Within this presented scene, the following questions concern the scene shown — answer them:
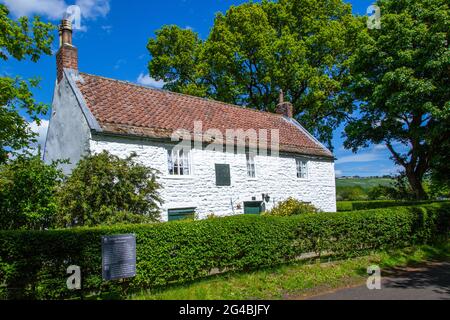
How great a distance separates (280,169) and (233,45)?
13932 mm

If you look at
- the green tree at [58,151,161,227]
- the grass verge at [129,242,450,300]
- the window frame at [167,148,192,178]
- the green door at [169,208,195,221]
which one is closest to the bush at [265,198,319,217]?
the green door at [169,208,195,221]

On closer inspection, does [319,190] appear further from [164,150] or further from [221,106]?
[164,150]

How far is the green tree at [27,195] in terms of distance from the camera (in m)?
10.7

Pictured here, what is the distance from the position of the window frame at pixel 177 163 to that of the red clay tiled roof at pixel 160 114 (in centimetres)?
88

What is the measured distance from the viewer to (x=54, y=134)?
15.7m

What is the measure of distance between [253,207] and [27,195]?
1045cm

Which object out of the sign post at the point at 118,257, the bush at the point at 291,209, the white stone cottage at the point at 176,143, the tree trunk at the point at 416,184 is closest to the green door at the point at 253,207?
the white stone cottage at the point at 176,143

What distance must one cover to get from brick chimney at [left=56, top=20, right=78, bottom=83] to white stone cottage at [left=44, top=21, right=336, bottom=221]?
0.14 feet

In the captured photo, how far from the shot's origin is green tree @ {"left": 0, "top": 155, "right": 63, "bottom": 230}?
10664mm

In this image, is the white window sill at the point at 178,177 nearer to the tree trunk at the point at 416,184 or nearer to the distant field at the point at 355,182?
the tree trunk at the point at 416,184

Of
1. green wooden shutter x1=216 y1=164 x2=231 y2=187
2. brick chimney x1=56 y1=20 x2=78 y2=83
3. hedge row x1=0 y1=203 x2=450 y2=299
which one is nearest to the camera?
hedge row x1=0 y1=203 x2=450 y2=299

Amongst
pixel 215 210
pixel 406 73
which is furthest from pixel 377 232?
pixel 406 73

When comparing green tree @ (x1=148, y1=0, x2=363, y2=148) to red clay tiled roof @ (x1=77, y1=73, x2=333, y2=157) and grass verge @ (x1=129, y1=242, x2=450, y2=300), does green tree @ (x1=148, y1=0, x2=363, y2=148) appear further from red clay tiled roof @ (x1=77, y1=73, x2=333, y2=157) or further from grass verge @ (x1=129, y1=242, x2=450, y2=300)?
grass verge @ (x1=129, y1=242, x2=450, y2=300)

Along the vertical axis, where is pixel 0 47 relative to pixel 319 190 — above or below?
above
